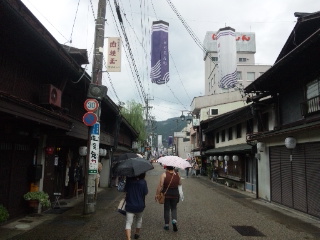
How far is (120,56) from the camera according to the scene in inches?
528

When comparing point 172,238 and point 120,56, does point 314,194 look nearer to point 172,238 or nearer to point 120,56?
point 172,238

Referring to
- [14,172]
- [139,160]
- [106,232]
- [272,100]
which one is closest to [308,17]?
[272,100]

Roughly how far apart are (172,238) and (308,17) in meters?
10.3

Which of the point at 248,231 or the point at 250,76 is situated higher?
the point at 250,76

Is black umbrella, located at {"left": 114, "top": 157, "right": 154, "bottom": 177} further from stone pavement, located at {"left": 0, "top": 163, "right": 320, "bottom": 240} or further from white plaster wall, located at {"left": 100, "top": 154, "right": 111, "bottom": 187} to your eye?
white plaster wall, located at {"left": 100, "top": 154, "right": 111, "bottom": 187}

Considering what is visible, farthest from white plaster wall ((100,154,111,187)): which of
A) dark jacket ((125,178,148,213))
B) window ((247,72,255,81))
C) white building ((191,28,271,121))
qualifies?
window ((247,72,255,81))

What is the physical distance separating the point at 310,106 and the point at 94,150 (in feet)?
28.6

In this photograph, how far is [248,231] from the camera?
9055 millimetres

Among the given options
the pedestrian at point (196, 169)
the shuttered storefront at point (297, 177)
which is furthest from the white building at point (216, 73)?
the shuttered storefront at point (297, 177)

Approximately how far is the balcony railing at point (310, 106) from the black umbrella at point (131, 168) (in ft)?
25.5

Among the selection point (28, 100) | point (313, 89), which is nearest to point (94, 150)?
point (28, 100)

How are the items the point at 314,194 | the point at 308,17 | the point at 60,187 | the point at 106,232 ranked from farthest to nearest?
the point at 60,187, the point at 308,17, the point at 314,194, the point at 106,232

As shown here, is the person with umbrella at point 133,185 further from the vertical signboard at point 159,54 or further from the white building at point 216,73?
the white building at point 216,73

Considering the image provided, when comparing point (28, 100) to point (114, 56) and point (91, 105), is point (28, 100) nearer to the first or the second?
point (91, 105)
